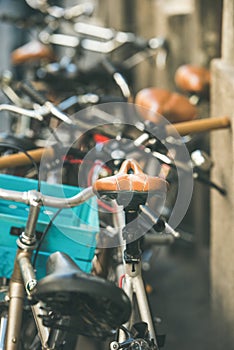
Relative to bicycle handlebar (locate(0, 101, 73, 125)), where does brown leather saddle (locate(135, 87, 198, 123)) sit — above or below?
below

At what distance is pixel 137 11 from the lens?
11.7m

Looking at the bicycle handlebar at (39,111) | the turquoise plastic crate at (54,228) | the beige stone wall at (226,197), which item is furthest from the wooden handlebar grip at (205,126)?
the turquoise plastic crate at (54,228)

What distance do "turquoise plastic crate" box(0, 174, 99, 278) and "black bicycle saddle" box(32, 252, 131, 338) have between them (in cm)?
89

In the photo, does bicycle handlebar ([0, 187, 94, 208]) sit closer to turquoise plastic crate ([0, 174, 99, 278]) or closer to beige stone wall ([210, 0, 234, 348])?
turquoise plastic crate ([0, 174, 99, 278])

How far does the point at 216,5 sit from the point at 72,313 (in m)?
5.41

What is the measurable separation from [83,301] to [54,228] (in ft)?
A: 3.74

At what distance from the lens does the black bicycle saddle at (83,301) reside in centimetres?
342

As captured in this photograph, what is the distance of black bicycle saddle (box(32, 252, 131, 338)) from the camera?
11.2 ft

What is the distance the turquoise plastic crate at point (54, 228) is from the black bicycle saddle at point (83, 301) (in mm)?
890

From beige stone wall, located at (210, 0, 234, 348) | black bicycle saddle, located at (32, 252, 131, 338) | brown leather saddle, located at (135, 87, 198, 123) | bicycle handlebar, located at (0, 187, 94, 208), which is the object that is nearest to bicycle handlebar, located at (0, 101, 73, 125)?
brown leather saddle, located at (135, 87, 198, 123)

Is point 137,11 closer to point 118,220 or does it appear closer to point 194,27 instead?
point 194,27

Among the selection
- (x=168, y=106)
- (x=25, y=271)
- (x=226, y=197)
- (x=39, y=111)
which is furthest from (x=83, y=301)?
(x=168, y=106)

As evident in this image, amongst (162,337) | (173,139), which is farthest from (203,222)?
(162,337)

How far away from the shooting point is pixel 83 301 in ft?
11.5
